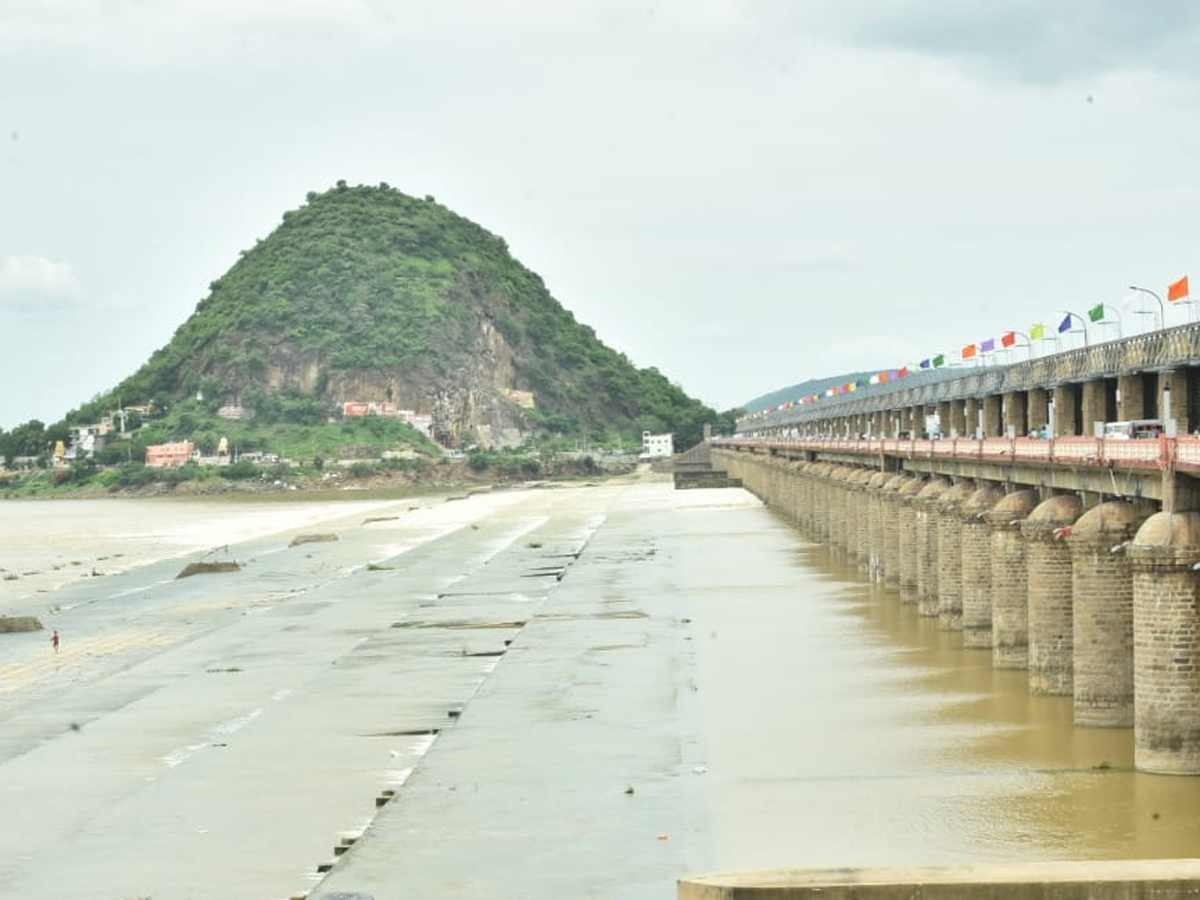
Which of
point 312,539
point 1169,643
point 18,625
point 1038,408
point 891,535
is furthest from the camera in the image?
point 312,539

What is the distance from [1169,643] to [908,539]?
33.7 metres

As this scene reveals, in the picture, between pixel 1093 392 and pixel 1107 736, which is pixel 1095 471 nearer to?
pixel 1107 736

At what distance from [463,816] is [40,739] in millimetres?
15080

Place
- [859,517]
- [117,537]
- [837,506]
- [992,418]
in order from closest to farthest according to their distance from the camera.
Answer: [992,418] → [859,517] → [837,506] → [117,537]

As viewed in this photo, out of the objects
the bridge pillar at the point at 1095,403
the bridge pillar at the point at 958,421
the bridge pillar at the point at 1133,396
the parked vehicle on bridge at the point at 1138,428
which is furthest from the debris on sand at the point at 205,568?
the parked vehicle on bridge at the point at 1138,428

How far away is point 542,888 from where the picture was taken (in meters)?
26.2

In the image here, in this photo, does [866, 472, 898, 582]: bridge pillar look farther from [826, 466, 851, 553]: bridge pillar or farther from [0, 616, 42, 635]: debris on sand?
[0, 616, 42, 635]: debris on sand

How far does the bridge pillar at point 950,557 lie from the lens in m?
53.6

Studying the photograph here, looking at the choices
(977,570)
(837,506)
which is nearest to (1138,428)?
(977,570)

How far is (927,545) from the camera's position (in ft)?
192

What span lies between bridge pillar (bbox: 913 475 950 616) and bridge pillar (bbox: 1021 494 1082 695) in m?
15.9

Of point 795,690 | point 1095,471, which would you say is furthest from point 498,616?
point 1095,471

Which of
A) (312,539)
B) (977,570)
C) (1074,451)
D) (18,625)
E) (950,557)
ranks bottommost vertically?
(18,625)

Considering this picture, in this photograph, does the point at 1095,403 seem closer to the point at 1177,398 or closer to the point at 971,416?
the point at 1177,398
